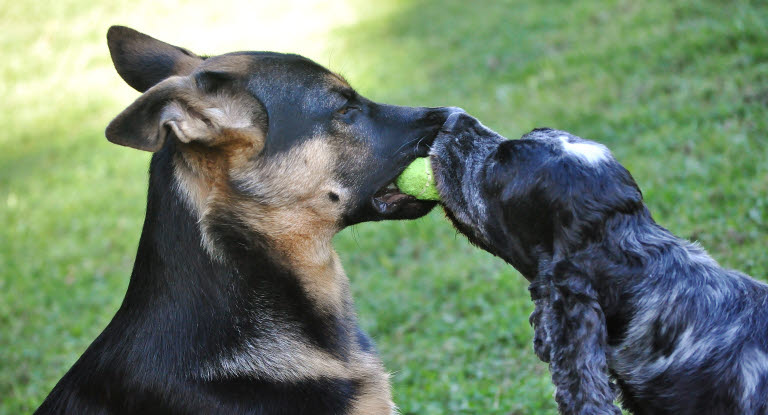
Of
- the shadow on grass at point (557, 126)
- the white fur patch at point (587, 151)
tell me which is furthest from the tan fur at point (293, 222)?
the shadow on grass at point (557, 126)

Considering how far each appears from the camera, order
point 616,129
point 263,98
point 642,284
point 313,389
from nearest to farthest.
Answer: point 642,284 → point 313,389 → point 263,98 → point 616,129

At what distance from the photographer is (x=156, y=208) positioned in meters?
4.37

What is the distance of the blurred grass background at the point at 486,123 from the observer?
680cm

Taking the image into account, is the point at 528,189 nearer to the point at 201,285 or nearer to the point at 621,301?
the point at 621,301

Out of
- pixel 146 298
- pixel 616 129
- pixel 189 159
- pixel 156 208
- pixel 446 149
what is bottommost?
pixel 146 298

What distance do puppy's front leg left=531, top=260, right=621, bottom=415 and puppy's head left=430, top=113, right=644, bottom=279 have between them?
0.18m

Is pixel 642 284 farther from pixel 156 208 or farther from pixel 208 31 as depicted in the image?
pixel 208 31

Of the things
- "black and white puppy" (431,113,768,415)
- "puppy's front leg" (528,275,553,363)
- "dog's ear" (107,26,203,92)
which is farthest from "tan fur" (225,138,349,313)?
"puppy's front leg" (528,275,553,363)

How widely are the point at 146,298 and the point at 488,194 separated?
1989mm

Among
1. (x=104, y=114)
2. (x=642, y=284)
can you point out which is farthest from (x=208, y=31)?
(x=642, y=284)

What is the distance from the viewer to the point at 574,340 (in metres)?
3.86

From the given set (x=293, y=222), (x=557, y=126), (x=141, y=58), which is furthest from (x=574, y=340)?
(x=557, y=126)

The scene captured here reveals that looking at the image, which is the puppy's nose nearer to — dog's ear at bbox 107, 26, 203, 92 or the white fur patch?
the white fur patch

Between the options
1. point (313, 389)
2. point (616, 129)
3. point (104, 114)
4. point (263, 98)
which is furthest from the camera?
point (104, 114)
